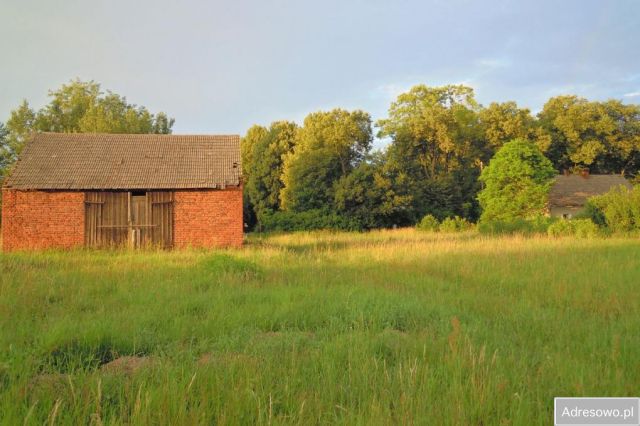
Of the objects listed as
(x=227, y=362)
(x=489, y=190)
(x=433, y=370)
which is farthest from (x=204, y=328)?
(x=489, y=190)

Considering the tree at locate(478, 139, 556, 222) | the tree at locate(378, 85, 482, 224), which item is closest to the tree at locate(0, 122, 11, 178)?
the tree at locate(378, 85, 482, 224)

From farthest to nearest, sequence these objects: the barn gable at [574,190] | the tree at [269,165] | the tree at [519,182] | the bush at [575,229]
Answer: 1. the tree at [269,165]
2. the barn gable at [574,190]
3. the tree at [519,182]
4. the bush at [575,229]

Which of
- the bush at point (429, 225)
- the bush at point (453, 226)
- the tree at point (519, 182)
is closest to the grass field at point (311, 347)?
the tree at point (519, 182)

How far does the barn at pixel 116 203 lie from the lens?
16984mm

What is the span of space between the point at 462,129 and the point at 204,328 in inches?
1599

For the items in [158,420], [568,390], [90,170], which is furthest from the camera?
[90,170]

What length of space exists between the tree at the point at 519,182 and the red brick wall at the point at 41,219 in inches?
970

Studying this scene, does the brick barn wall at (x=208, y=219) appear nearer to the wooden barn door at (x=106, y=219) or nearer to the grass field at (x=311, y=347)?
the wooden barn door at (x=106, y=219)

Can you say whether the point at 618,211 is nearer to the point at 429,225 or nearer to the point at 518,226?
the point at 518,226

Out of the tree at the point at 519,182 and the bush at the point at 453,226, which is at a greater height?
the tree at the point at 519,182

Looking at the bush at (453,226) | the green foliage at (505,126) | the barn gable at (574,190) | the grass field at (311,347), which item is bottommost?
the grass field at (311,347)

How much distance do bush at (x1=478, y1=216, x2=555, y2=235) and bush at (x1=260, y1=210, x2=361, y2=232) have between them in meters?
10.2

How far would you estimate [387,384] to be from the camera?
344 centimetres

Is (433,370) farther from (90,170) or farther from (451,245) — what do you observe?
(90,170)
